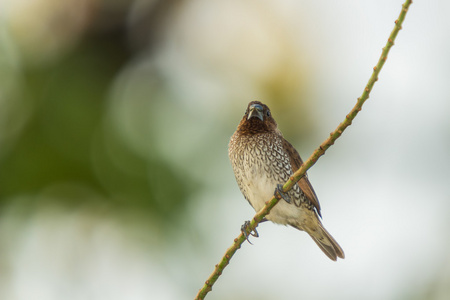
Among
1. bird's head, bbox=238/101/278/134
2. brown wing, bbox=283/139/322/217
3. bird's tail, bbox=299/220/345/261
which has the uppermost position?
bird's head, bbox=238/101/278/134

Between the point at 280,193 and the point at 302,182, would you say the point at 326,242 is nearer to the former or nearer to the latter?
the point at 302,182

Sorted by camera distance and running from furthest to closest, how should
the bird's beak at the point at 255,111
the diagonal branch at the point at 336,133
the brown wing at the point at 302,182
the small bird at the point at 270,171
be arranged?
1. the brown wing at the point at 302,182
2. the small bird at the point at 270,171
3. the bird's beak at the point at 255,111
4. the diagonal branch at the point at 336,133

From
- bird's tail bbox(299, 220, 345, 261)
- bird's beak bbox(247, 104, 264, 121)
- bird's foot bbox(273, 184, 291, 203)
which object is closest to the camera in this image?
bird's foot bbox(273, 184, 291, 203)

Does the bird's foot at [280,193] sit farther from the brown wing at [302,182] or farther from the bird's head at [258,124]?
the bird's head at [258,124]

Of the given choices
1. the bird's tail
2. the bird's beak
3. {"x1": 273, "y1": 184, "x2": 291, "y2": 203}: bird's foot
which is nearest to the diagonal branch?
{"x1": 273, "y1": 184, "x2": 291, "y2": 203}: bird's foot

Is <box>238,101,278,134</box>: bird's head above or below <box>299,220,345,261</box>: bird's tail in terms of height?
above

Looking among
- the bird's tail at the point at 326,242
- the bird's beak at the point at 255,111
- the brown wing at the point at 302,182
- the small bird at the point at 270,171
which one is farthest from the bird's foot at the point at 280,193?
the bird's beak at the point at 255,111

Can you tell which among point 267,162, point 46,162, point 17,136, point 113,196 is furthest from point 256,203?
point 17,136

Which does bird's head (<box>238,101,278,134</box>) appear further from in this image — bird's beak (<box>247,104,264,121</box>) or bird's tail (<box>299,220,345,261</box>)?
bird's tail (<box>299,220,345,261</box>)
